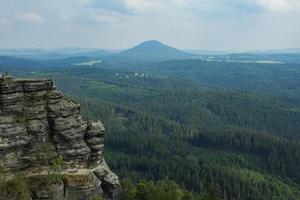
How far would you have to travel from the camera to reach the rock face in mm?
59906

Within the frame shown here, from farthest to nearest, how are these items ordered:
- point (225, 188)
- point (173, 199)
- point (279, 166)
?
→ point (279, 166) → point (225, 188) → point (173, 199)

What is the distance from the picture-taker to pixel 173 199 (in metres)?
73.6

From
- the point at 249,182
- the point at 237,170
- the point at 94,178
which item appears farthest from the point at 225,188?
the point at 94,178

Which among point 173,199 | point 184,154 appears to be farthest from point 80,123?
point 184,154

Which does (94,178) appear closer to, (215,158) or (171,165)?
(171,165)

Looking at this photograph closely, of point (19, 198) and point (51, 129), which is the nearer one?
point (19, 198)

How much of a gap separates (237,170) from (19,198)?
125359 millimetres

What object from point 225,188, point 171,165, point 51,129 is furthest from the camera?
point 171,165

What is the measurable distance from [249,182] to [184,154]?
44.1m

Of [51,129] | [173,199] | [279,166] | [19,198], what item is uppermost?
[51,129]

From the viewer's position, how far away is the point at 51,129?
63.2 m

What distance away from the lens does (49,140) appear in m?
63.0

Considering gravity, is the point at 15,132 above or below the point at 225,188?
above

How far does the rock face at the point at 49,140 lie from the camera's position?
5991 centimetres
